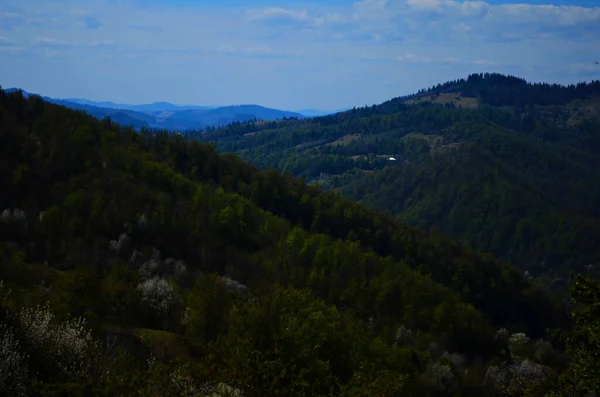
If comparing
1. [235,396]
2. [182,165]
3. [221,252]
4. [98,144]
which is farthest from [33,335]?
[182,165]

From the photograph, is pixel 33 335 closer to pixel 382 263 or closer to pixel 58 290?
pixel 58 290

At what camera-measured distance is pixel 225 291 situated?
133ft

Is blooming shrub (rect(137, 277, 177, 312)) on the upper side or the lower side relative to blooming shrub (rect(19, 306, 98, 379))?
lower

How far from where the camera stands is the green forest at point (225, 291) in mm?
23844

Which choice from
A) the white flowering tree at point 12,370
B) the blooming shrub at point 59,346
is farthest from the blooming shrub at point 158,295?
the white flowering tree at point 12,370

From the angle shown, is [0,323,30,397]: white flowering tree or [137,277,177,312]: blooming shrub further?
[137,277,177,312]: blooming shrub

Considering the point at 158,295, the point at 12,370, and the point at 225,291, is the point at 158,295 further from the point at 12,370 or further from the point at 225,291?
the point at 12,370

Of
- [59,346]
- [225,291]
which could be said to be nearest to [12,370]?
[59,346]

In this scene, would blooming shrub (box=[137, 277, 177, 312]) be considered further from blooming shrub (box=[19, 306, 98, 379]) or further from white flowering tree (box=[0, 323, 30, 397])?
white flowering tree (box=[0, 323, 30, 397])

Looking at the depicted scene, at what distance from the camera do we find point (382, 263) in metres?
103

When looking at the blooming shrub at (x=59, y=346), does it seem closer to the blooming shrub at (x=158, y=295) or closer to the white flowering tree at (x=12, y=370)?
the white flowering tree at (x=12, y=370)

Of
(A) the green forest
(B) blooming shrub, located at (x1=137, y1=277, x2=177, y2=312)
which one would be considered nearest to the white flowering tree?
(A) the green forest

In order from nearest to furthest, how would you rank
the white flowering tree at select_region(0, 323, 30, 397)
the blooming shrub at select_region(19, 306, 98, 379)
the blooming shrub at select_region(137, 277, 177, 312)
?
the white flowering tree at select_region(0, 323, 30, 397) < the blooming shrub at select_region(19, 306, 98, 379) < the blooming shrub at select_region(137, 277, 177, 312)

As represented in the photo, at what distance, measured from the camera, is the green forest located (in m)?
23.8
